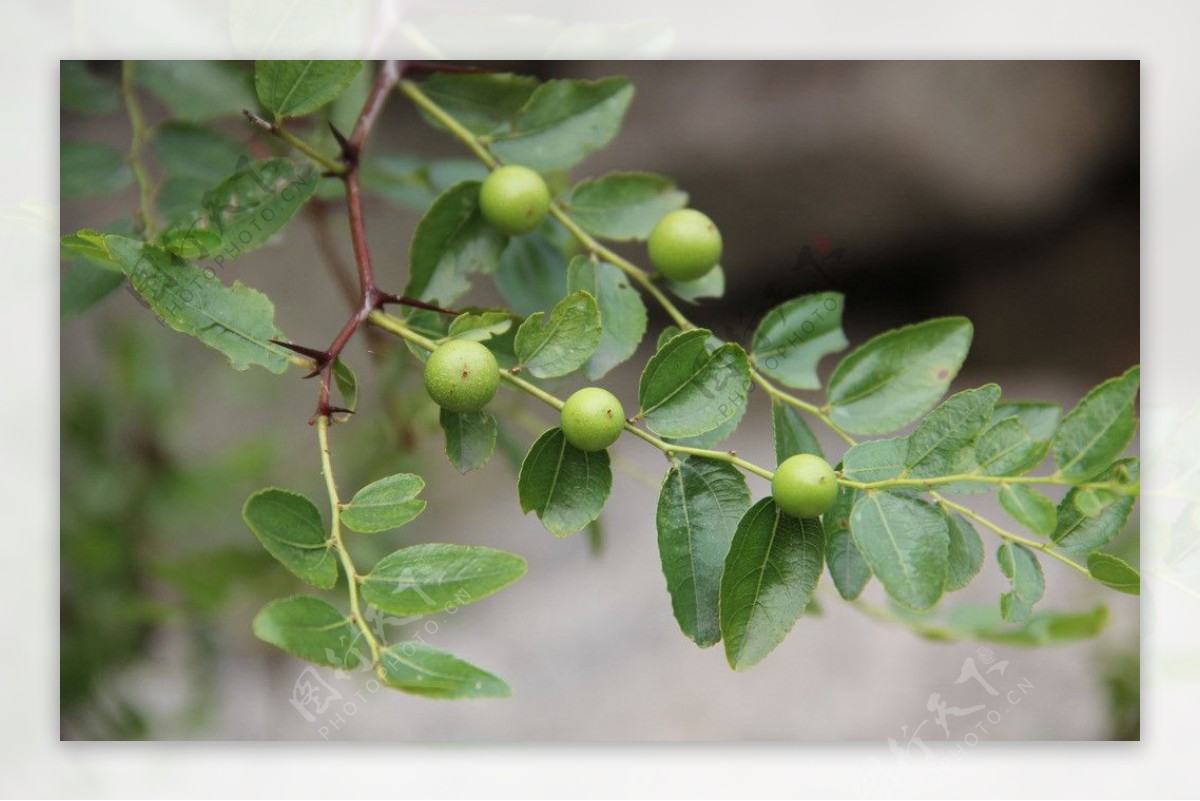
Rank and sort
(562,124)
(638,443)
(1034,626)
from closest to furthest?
(562,124) → (1034,626) → (638,443)

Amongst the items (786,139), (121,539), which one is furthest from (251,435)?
(786,139)

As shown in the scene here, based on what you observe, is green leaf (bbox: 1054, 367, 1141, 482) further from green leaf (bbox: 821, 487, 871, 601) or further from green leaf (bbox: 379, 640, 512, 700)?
green leaf (bbox: 379, 640, 512, 700)

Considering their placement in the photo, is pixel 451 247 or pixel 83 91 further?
pixel 83 91

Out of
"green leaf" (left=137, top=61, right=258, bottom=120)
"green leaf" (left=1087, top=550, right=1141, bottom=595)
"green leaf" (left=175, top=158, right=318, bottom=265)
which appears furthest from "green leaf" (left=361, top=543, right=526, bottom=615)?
"green leaf" (left=137, top=61, right=258, bottom=120)

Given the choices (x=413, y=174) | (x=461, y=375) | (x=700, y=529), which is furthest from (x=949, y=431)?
(x=413, y=174)

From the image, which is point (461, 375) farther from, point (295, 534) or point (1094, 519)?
point (1094, 519)

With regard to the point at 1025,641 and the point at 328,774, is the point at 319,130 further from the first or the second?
the point at 1025,641

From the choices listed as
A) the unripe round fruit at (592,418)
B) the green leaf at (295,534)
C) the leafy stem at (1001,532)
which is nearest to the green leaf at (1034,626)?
the leafy stem at (1001,532)
